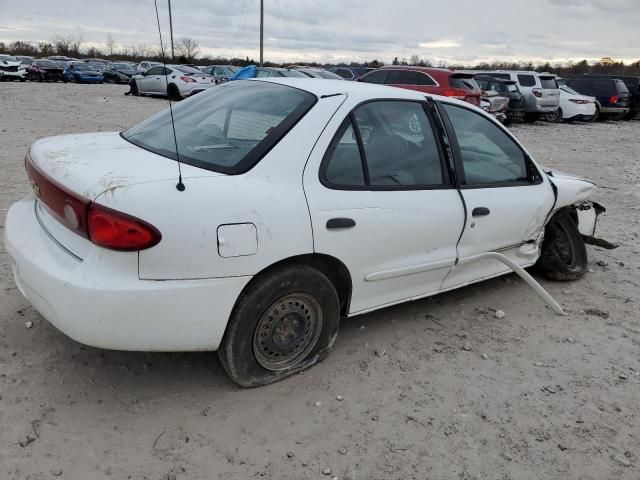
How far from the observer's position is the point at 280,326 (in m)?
2.86

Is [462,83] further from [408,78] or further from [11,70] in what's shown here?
[11,70]

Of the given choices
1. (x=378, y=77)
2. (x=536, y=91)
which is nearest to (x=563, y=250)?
(x=378, y=77)

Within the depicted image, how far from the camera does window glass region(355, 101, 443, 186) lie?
307cm

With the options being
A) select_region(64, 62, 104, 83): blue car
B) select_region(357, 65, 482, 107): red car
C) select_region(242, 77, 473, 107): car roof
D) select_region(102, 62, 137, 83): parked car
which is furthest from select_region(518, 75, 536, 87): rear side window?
select_region(102, 62, 137, 83): parked car

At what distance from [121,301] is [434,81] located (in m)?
12.2

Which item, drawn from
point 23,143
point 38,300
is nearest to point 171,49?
point 38,300

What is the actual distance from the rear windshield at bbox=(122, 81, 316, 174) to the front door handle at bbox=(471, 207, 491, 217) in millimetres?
1276

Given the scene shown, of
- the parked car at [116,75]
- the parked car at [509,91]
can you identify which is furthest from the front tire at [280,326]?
the parked car at [116,75]

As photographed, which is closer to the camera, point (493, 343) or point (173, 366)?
point (173, 366)

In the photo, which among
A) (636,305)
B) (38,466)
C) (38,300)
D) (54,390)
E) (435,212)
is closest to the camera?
(38,466)

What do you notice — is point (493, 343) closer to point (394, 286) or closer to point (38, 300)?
point (394, 286)

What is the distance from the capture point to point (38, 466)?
7.43 ft

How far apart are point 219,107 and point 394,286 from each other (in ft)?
5.00

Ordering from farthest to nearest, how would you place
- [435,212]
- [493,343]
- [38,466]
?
[493,343] < [435,212] < [38,466]
